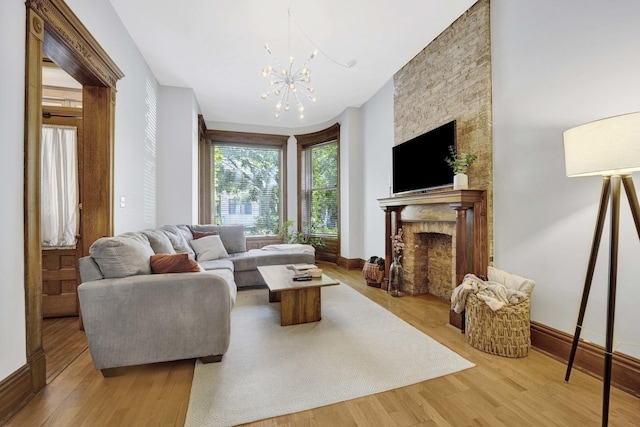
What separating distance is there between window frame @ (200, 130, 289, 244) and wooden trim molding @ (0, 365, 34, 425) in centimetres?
435

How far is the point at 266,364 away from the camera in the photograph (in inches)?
79.4

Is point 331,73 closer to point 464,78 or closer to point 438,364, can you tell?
point 464,78

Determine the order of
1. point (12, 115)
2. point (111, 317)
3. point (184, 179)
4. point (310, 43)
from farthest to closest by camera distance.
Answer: point (184, 179)
point (310, 43)
point (111, 317)
point (12, 115)

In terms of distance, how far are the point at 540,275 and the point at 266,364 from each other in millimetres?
2285

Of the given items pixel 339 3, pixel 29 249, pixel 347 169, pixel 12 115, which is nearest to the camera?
pixel 12 115

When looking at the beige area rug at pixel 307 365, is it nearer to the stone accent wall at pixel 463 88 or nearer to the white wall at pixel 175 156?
the stone accent wall at pixel 463 88

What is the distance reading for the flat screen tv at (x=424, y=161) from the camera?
3127 millimetres

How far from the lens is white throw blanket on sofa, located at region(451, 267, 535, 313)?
216cm

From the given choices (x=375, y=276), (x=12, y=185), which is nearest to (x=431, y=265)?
(x=375, y=276)

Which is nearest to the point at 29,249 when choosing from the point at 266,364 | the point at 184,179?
the point at 266,364

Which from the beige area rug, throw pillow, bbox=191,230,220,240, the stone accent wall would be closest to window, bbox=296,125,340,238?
the stone accent wall

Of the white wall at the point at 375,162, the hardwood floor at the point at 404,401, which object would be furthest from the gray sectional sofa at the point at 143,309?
the white wall at the point at 375,162

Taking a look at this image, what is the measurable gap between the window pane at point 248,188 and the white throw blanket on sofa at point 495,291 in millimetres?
4785

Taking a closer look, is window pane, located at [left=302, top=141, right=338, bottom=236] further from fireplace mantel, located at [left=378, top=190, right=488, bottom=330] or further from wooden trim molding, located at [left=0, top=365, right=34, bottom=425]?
wooden trim molding, located at [left=0, top=365, right=34, bottom=425]
